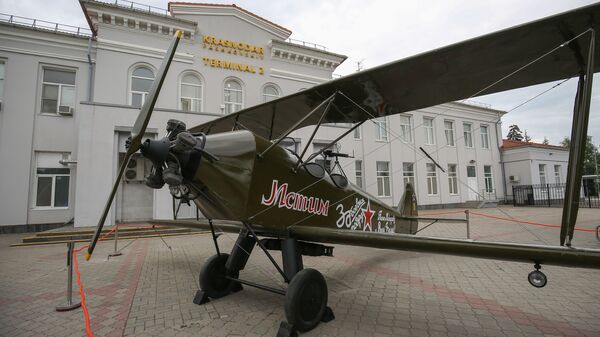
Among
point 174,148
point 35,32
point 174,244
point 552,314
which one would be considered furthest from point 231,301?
point 35,32

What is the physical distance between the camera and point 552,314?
348 cm

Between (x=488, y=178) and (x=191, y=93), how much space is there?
24.9m

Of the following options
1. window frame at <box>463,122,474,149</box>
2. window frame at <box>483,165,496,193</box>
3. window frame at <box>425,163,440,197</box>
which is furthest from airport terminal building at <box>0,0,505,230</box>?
window frame at <box>483,165,496,193</box>

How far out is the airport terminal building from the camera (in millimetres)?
11984

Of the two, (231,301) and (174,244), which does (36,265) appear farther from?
(231,301)

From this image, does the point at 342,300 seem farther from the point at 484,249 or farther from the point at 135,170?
the point at 135,170

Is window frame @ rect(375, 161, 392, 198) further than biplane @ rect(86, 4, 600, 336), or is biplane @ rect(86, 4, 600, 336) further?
window frame @ rect(375, 161, 392, 198)

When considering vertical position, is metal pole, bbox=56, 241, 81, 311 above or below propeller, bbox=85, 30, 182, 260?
below

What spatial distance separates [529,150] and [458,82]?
26580mm

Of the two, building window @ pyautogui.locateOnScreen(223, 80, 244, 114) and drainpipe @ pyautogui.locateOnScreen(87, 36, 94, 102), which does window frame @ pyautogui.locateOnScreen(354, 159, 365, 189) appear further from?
drainpipe @ pyautogui.locateOnScreen(87, 36, 94, 102)

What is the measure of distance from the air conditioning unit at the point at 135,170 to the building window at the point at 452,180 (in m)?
21.5

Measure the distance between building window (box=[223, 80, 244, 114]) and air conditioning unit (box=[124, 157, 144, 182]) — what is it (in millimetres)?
5035

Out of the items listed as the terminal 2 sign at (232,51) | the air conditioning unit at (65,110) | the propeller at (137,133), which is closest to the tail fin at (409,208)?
the propeller at (137,133)

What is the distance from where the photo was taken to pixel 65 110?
510 inches
